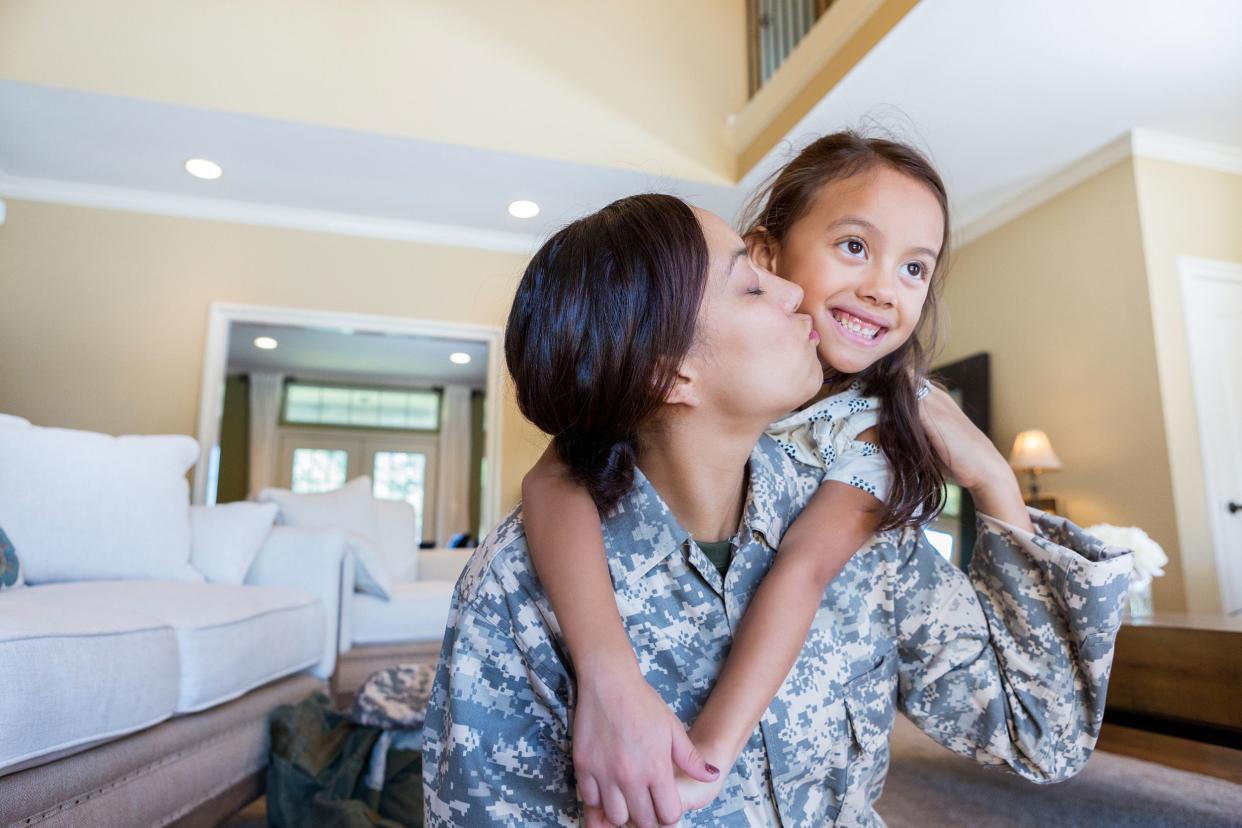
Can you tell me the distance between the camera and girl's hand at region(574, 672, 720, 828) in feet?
2.06

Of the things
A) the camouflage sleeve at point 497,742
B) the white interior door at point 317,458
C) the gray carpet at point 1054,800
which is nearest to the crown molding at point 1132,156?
the gray carpet at point 1054,800

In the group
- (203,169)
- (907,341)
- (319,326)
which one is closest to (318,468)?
(319,326)

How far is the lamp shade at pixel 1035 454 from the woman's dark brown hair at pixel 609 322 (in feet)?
13.6

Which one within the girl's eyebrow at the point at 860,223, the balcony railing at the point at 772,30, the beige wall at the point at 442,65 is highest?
the balcony railing at the point at 772,30

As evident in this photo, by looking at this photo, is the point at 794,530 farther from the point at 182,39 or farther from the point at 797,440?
the point at 182,39

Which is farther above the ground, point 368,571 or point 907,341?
point 907,341

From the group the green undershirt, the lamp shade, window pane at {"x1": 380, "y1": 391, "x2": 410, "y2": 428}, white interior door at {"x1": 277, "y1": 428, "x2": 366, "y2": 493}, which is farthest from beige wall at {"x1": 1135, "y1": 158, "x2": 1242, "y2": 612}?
white interior door at {"x1": 277, "y1": 428, "x2": 366, "y2": 493}

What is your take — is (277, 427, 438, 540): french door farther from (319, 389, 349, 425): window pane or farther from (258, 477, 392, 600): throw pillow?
(258, 477, 392, 600): throw pillow

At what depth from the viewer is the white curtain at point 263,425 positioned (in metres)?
9.87

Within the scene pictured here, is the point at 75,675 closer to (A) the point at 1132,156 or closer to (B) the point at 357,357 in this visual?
(A) the point at 1132,156

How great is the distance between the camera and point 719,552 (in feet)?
2.94

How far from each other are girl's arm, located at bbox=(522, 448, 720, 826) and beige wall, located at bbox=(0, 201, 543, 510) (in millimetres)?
4143

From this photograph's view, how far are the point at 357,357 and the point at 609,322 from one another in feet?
30.2

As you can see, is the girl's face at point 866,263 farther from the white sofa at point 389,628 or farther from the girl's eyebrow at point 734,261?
the white sofa at point 389,628
